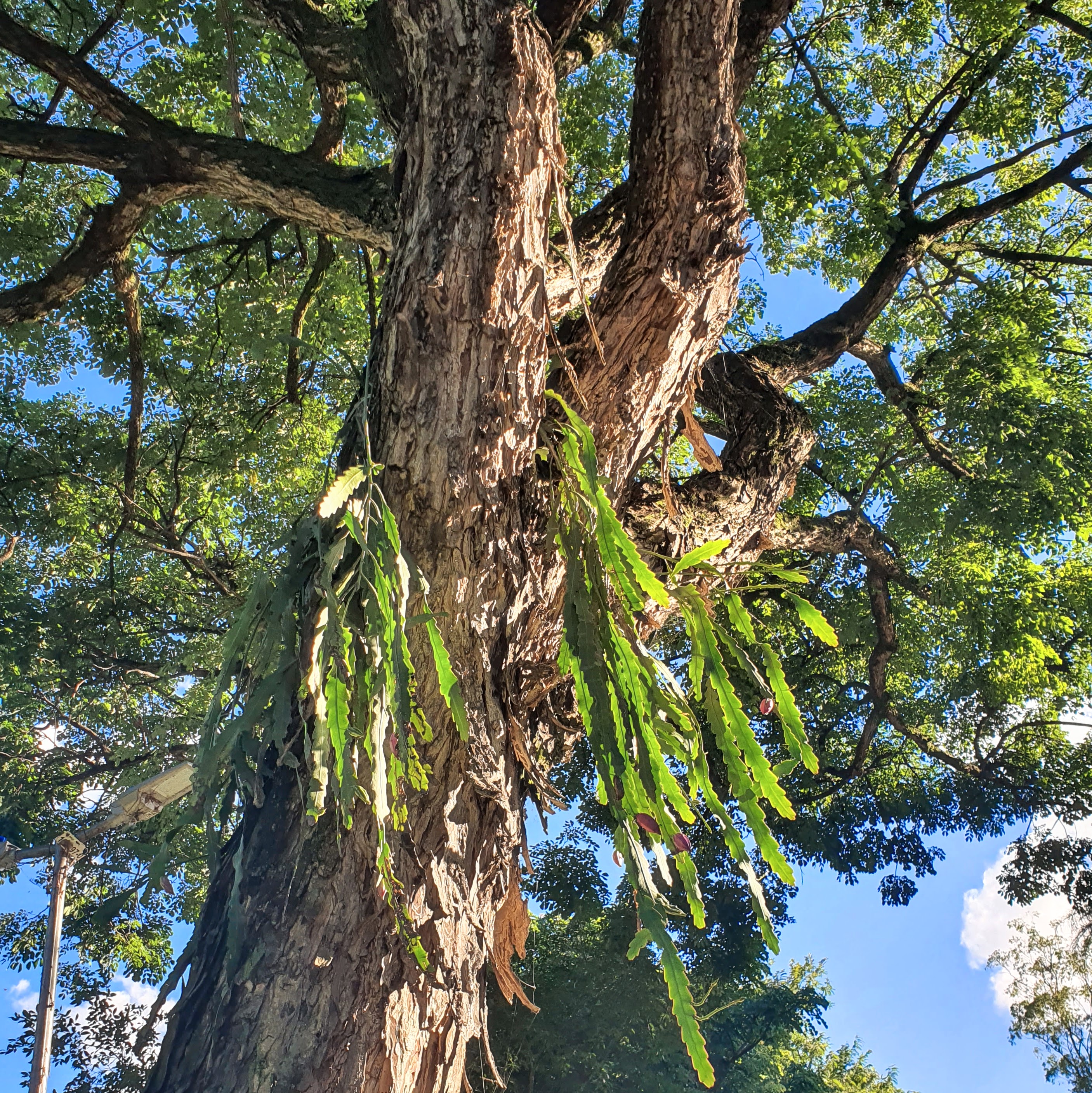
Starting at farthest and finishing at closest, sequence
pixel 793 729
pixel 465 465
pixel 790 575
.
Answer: pixel 790 575
pixel 793 729
pixel 465 465

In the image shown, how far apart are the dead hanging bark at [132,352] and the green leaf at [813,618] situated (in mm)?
3714

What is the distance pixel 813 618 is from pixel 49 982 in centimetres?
312

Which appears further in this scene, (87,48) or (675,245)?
(87,48)

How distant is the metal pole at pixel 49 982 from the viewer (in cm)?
296

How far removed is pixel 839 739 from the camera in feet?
25.2

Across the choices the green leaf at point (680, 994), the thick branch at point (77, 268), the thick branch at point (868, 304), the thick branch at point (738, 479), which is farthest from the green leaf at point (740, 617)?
the thick branch at point (77, 268)

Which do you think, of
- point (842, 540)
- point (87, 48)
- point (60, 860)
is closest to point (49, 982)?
point (60, 860)

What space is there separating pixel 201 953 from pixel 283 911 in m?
0.21

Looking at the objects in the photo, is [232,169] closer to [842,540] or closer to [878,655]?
[842,540]

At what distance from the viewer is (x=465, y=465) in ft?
6.33

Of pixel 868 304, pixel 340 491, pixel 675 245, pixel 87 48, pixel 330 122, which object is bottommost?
pixel 340 491

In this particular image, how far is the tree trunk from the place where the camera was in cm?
161

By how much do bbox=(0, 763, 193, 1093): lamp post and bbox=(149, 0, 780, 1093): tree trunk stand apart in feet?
4.72

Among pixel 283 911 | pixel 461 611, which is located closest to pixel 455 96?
pixel 461 611
